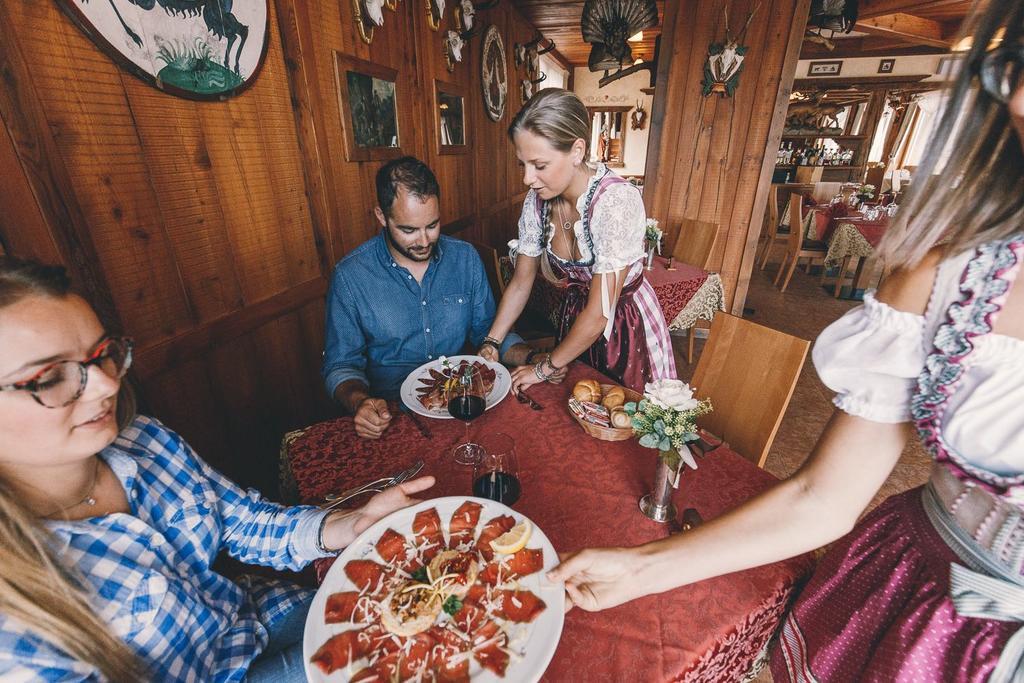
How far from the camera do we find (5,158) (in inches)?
47.8

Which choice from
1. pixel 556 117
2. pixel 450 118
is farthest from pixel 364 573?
pixel 450 118

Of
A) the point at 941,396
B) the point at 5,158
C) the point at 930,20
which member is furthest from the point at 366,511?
the point at 930,20

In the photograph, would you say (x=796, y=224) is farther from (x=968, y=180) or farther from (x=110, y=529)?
(x=110, y=529)

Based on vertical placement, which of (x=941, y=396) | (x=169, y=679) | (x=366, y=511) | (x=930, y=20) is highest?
(x=930, y=20)

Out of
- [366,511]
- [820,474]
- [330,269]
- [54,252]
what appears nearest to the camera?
[820,474]

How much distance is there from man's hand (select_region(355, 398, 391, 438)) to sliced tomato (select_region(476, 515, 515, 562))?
538mm

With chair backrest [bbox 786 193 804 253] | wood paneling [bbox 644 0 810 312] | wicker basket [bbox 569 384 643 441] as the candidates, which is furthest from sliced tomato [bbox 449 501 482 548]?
chair backrest [bbox 786 193 804 253]

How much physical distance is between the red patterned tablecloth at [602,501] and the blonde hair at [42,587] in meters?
0.37

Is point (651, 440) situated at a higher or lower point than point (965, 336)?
lower

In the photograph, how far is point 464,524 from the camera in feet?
3.06

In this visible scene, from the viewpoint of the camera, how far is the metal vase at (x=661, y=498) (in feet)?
3.11

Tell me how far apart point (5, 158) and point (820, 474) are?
2219mm

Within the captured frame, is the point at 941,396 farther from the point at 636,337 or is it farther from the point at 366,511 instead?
the point at 636,337

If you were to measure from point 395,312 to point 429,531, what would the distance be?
1179 mm
